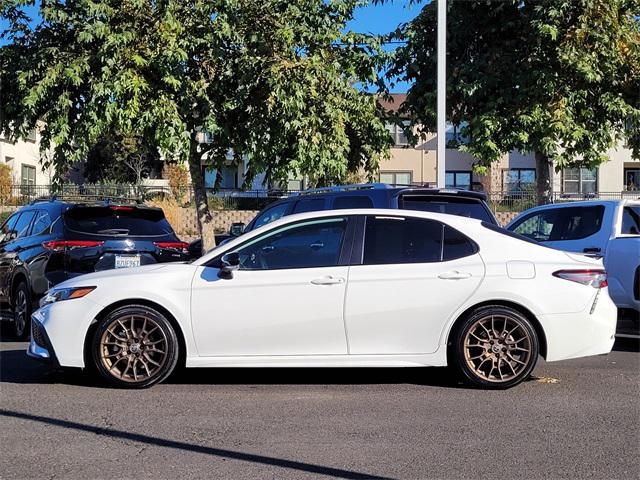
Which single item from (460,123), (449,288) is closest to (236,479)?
(449,288)

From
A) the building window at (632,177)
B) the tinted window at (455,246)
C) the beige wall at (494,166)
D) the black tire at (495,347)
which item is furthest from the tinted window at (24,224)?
the building window at (632,177)

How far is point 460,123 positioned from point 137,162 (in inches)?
1072

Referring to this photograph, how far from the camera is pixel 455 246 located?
22.9ft

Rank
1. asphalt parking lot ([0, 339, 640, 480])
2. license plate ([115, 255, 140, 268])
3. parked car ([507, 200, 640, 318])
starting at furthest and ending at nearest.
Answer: license plate ([115, 255, 140, 268])
parked car ([507, 200, 640, 318])
asphalt parking lot ([0, 339, 640, 480])

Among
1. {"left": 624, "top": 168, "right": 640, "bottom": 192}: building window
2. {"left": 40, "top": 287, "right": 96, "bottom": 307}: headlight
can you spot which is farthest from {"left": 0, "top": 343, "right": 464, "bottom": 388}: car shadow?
{"left": 624, "top": 168, "right": 640, "bottom": 192}: building window

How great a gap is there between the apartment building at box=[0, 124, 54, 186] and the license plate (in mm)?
26456

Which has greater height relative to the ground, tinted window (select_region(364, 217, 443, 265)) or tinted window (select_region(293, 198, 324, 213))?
tinted window (select_region(293, 198, 324, 213))

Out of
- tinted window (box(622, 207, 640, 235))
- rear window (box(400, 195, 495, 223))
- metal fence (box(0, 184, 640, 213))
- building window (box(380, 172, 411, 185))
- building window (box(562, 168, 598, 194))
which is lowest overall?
tinted window (box(622, 207, 640, 235))

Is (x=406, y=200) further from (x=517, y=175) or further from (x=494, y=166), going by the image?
(x=517, y=175)

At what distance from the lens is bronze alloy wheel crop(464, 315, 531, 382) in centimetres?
677

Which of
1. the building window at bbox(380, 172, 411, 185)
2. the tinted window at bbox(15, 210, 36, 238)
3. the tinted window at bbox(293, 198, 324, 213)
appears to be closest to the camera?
the tinted window at bbox(293, 198, 324, 213)

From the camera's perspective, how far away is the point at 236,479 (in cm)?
458

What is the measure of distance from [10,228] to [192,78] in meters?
4.39

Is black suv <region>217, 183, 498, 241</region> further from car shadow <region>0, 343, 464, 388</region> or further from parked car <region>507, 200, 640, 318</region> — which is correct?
car shadow <region>0, 343, 464, 388</region>
